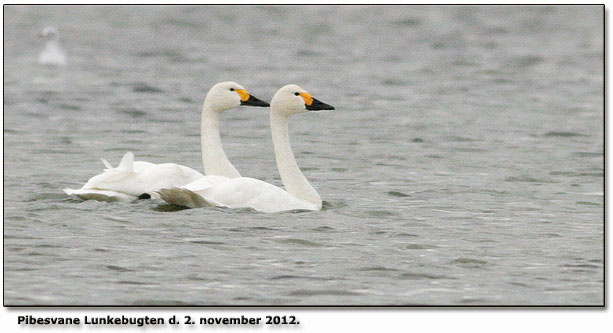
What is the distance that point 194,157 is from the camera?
54.0 feet

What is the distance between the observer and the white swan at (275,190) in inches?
472

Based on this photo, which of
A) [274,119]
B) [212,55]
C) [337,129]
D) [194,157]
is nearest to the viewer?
[274,119]

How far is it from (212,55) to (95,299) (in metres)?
20.7

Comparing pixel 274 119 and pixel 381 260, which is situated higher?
pixel 274 119

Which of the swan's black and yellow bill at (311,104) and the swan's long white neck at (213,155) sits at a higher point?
the swan's black and yellow bill at (311,104)

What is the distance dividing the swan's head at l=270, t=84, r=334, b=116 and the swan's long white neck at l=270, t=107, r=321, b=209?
93 mm

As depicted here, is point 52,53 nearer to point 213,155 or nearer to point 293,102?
point 213,155

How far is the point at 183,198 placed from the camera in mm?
11969

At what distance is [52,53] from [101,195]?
15.1m

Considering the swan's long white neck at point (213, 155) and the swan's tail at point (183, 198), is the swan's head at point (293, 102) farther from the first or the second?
the swan's tail at point (183, 198)

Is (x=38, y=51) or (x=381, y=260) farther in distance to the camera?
(x=38, y=51)

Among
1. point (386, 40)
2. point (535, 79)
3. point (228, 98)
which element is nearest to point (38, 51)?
point (386, 40)

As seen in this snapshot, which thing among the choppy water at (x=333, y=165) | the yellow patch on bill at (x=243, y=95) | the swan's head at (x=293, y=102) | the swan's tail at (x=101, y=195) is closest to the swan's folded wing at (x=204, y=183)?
the choppy water at (x=333, y=165)

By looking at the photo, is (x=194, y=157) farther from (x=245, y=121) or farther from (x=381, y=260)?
(x=381, y=260)
